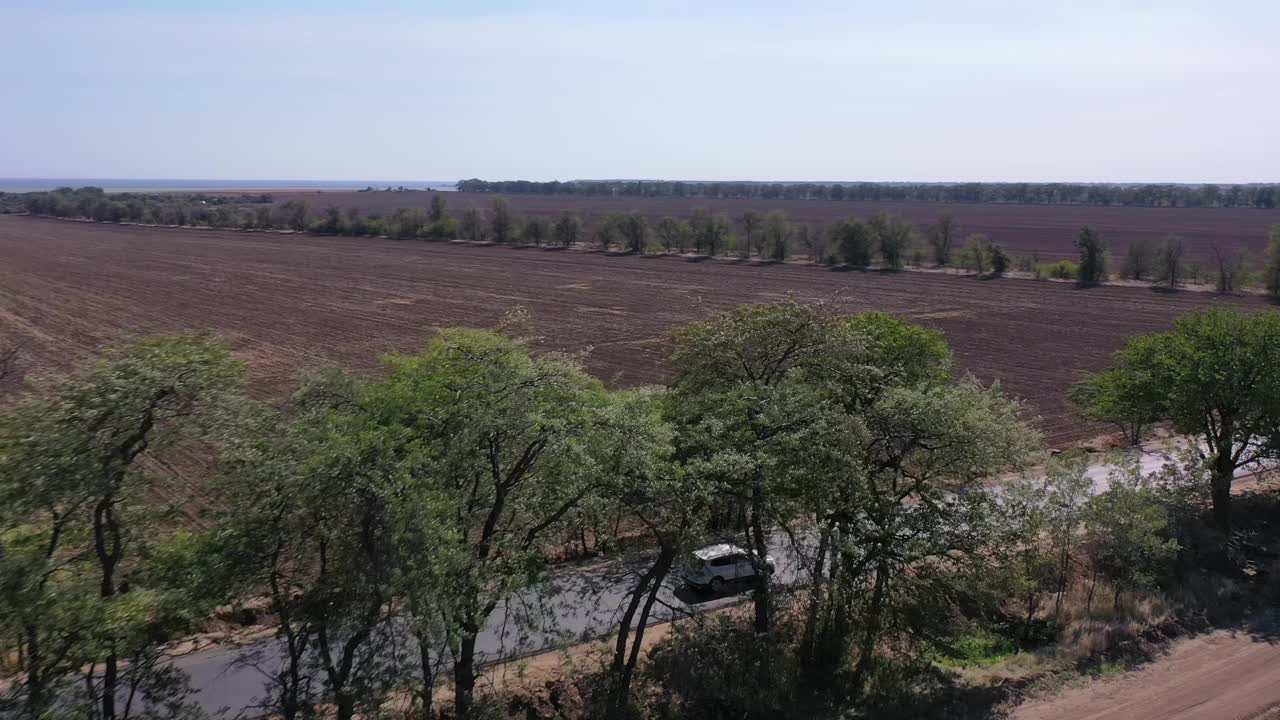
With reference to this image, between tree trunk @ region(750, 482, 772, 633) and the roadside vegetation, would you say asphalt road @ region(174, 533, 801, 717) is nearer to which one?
tree trunk @ region(750, 482, 772, 633)

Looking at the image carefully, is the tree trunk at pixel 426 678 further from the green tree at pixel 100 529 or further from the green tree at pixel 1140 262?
the green tree at pixel 1140 262

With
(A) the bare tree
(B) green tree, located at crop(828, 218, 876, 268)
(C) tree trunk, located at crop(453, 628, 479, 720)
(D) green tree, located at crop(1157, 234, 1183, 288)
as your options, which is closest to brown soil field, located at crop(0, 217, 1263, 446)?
(A) the bare tree

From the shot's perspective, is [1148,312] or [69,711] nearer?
[69,711]

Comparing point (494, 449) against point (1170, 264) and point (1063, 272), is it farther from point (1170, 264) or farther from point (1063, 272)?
point (1063, 272)

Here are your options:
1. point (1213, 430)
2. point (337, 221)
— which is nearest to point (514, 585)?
point (1213, 430)

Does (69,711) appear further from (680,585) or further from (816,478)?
(680,585)

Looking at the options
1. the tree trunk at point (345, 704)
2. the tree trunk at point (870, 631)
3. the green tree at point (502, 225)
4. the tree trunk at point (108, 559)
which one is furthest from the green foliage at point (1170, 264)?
the tree trunk at point (108, 559)
